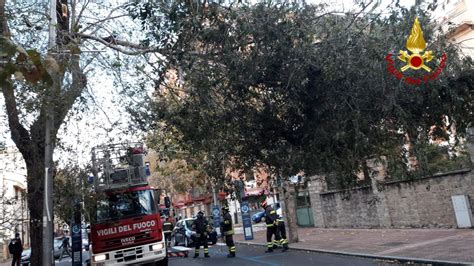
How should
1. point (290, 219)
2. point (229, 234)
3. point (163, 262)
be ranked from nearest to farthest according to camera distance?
point (163, 262) < point (229, 234) < point (290, 219)

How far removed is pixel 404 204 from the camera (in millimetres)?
18500

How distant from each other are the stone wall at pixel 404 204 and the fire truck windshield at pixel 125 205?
5.93 meters

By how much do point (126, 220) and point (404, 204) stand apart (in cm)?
1109

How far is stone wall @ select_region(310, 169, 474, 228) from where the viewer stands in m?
16.2

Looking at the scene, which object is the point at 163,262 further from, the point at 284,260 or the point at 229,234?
the point at 284,260

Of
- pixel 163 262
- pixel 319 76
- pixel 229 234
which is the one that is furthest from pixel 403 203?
pixel 319 76

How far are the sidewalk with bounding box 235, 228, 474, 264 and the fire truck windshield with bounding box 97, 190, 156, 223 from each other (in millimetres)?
6144

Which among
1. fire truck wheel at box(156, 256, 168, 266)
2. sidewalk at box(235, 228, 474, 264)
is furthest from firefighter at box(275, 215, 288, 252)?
fire truck wheel at box(156, 256, 168, 266)

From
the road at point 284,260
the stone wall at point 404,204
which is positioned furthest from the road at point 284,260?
the stone wall at point 404,204

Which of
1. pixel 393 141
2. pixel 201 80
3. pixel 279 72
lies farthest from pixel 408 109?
pixel 201 80

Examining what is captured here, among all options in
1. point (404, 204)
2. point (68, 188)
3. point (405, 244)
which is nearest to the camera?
point (68, 188)

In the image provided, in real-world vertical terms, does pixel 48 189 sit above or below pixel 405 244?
above

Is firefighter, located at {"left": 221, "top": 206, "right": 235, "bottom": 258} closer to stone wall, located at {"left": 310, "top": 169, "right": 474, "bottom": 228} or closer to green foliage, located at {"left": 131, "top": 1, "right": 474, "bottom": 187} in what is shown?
stone wall, located at {"left": 310, "top": 169, "right": 474, "bottom": 228}

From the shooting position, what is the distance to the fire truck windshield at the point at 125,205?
1351cm
